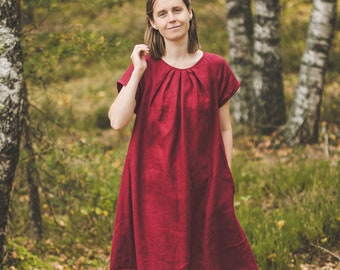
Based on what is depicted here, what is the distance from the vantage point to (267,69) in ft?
22.3

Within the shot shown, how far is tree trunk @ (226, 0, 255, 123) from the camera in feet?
23.3

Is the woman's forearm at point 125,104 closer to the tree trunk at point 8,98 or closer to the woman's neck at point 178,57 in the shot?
the woman's neck at point 178,57

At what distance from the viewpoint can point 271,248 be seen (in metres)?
3.82

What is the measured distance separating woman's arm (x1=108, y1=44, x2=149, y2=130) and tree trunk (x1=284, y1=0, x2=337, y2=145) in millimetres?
4046

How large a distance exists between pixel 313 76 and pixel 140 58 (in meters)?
4.10

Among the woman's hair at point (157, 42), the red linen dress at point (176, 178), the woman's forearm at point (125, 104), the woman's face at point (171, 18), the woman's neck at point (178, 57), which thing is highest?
the woman's face at point (171, 18)

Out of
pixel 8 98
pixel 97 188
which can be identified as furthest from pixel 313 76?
pixel 8 98

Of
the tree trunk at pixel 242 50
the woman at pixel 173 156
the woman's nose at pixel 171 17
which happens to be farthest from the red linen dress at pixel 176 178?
the tree trunk at pixel 242 50

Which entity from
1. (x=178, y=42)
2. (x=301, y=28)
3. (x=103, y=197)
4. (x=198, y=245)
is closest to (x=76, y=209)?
(x=103, y=197)

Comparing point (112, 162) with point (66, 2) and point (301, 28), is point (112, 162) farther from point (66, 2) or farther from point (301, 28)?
point (301, 28)

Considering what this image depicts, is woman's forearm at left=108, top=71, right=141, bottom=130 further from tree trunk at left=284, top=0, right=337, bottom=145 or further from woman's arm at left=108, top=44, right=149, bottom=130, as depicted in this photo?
tree trunk at left=284, top=0, right=337, bottom=145

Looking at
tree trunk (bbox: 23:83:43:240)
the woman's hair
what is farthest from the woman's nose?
tree trunk (bbox: 23:83:43:240)

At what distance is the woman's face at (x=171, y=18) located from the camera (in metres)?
2.62

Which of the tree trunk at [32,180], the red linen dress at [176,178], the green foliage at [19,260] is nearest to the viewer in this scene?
the red linen dress at [176,178]
